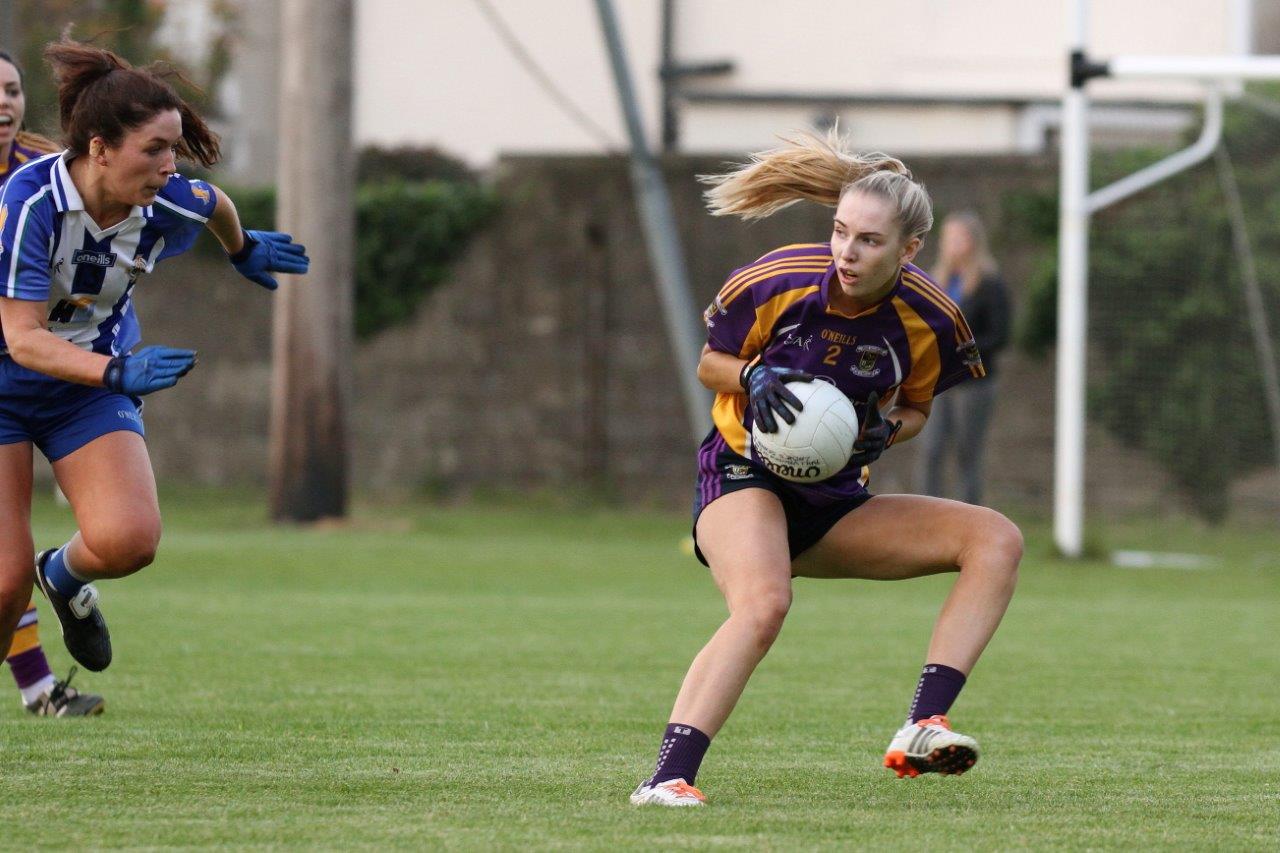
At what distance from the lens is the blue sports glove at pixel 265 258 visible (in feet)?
19.0

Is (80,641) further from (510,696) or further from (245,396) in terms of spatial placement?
(245,396)

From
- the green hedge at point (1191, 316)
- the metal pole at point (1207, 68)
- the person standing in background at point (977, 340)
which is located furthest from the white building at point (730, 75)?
the person standing in background at point (977, 340)

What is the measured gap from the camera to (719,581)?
4.77 m

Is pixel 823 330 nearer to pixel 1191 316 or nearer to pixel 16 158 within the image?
pixel 16 158

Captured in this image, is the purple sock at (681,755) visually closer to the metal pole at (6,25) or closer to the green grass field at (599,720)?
the green grass field at (599,720)

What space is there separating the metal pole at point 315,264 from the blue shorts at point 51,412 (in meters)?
9.55

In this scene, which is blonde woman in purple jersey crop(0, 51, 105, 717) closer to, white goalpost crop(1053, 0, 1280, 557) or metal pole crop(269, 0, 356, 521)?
white goalpost crop(1053, 0, 1280, 557)

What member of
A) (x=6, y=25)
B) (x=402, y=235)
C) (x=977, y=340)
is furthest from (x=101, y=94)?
(x=402, y=235)

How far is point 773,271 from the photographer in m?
4.88

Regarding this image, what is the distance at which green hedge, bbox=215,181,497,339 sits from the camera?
57.5 feet

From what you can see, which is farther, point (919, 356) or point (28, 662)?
point (28, 662)

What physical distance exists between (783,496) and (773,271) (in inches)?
22.9

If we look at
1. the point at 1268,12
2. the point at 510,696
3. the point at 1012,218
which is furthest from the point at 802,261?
the point at 1268,12

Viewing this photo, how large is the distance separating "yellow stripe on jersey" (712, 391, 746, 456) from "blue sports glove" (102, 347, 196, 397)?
4.48 ft
